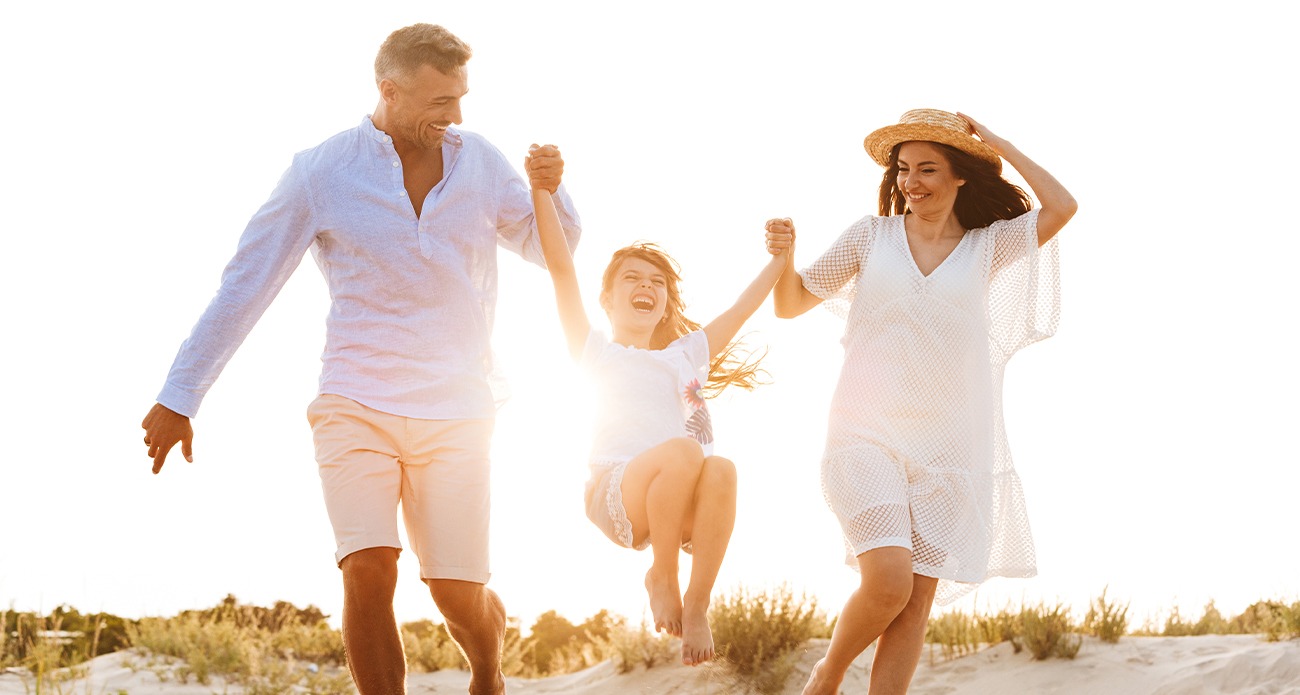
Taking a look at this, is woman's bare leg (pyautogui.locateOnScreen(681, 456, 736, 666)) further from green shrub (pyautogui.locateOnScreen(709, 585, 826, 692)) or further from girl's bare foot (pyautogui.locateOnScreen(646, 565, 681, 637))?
green shrub (pyautogui.locateOnScreen(709, 585, 826, 692))

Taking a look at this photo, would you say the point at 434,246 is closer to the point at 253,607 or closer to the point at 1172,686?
the point at 1172,686

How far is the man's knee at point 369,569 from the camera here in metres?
4.62

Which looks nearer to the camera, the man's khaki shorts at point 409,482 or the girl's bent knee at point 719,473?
the man's khaki shorts at point 409,482

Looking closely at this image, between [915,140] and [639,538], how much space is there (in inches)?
77.6

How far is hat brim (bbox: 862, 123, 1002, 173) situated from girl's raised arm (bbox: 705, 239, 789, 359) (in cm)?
63

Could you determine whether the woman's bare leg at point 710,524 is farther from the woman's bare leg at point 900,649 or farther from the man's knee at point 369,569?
the man's knee at point 369,569

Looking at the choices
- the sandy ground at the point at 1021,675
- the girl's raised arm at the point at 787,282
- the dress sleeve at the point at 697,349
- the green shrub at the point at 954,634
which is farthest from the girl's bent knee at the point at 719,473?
the green shrub at the point at 954,634

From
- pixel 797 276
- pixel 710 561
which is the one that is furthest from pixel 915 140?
pixel 710 561

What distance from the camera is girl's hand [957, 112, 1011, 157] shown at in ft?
17.9

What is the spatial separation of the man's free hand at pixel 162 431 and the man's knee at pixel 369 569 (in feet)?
2.33

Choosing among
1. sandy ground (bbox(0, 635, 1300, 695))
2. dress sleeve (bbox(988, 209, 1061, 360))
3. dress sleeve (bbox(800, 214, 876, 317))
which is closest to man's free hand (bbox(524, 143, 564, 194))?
dress sleeve (bbox(800, 214, 876, 317))

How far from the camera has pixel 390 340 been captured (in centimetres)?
475

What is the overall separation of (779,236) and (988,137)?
933 millimetres

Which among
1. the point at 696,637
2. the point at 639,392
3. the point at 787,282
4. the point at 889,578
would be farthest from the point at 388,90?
the point at 889,578
